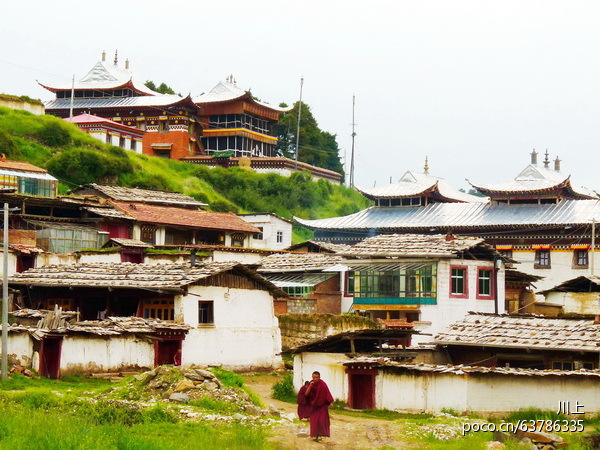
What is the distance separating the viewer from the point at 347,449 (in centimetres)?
1991

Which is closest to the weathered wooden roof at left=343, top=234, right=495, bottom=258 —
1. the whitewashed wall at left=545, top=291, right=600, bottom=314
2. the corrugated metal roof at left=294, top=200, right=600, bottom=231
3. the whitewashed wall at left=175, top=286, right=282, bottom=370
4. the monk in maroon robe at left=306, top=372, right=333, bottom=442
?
the whitewashed wall at left=545, top=291, right=600, bottom=314

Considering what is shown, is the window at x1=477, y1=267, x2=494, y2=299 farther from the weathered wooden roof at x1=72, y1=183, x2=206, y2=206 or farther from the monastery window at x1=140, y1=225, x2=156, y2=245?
the weathered wooden roof at x1=72, y1=183, x2=206, y2=206

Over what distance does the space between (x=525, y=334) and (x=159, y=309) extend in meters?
11.6

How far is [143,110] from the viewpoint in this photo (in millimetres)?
81562

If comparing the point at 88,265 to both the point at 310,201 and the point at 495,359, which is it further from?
the point at 310,201

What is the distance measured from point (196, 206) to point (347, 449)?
41169 mm

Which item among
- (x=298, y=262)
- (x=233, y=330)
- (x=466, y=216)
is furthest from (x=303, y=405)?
(x=466, y=216)

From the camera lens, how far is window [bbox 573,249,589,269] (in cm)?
5756

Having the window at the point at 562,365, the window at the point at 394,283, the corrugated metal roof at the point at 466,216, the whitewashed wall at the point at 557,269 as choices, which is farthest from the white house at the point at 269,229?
the window at the point at 562,365

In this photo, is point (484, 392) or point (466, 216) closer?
point (484, 392)

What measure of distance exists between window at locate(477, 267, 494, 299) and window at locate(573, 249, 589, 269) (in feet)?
56.6

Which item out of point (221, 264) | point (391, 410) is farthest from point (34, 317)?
point (391, 410)

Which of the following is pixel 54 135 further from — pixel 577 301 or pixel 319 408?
pixel 319 408

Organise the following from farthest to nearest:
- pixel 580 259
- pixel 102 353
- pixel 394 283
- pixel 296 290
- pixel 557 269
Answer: pixel 557 269 → pixel 580 259 → pixel 296 290 → pixel 394 283 → pixel 102 353
